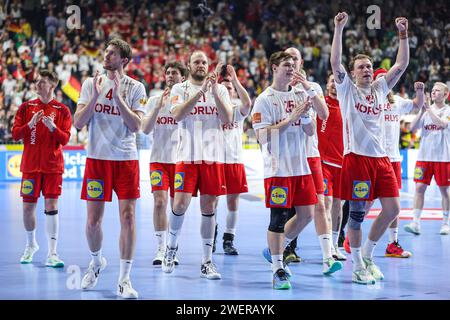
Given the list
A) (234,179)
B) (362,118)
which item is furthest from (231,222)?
(362,118)

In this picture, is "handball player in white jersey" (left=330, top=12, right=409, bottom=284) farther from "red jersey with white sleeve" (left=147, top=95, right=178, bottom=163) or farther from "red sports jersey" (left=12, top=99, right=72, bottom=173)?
"red sports jersey" (left=12, top=99, right=72, bottom=173)

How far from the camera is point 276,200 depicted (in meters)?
7.33

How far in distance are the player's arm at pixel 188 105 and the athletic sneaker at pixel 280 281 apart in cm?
190

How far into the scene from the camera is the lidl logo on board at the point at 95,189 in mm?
6926

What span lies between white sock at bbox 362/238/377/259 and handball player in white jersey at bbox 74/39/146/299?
2.53m

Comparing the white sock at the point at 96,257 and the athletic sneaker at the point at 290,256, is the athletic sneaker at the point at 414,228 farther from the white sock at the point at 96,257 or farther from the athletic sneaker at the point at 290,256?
the white sock at the point at 96,257

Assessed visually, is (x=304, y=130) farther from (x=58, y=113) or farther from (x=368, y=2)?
(x=368, y=2)

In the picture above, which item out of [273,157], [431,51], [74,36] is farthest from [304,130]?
[431,51]

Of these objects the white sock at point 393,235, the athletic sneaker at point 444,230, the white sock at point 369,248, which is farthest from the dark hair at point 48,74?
the athletic sneaker at point 444,230

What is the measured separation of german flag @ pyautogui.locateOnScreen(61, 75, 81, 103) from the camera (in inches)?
895

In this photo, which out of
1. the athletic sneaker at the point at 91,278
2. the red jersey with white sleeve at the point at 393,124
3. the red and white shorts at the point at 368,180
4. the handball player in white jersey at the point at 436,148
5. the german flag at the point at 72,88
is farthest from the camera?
the german flag at the point at 72,88

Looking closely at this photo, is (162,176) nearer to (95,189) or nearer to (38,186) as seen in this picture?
(38,186)

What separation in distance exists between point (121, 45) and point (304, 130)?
207 cm

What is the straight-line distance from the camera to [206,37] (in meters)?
27.0
